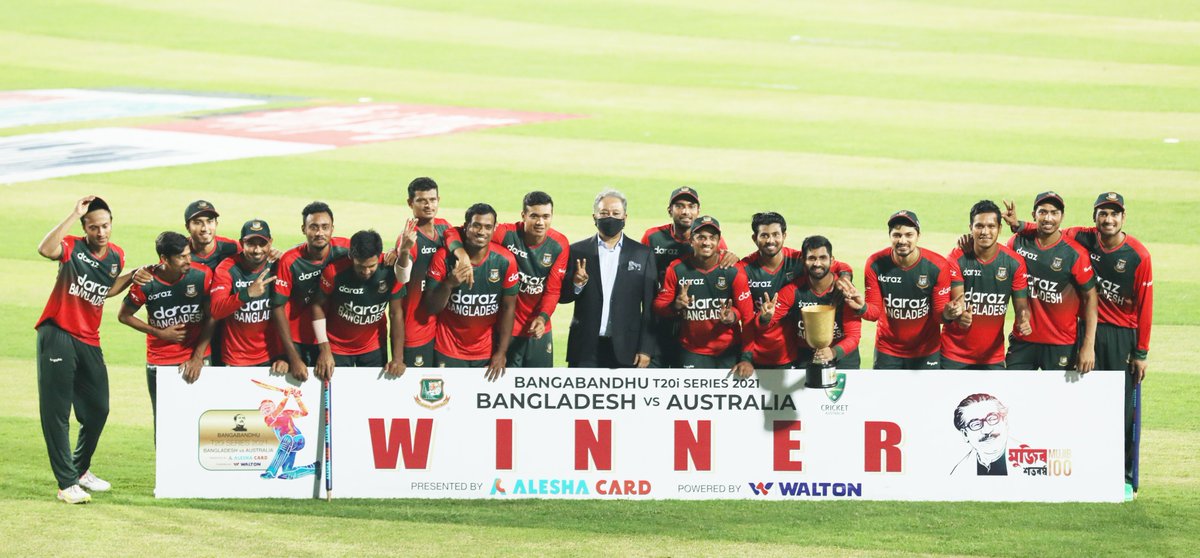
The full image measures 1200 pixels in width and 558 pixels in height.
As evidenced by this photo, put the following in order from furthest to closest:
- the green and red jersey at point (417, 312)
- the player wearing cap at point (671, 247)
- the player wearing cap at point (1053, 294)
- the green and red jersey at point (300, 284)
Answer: the player wearing cap at point (671, 247), the green and red jersey at point (417, 312), the player wearing cap at point (1053, 294), the green and red jersey at point (300, 284)

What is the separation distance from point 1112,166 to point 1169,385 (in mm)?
9632

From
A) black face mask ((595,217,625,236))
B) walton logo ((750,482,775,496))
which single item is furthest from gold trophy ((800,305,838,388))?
black face mask ((595,217,625,236))

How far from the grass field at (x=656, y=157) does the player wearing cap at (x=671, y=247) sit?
47.9 inches

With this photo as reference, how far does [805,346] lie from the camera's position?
10.2 metres

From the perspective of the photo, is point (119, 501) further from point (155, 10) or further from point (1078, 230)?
point (155, 10)

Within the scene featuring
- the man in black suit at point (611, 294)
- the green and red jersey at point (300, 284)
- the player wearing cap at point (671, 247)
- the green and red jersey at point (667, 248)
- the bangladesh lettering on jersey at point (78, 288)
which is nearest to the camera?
the bangladesh lettering on jersey at point (78, 288)

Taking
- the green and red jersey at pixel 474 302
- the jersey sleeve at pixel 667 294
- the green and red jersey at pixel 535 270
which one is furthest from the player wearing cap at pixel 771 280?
the green and red jersey at pixel 474 302

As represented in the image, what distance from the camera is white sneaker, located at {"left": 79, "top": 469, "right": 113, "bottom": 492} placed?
33.4 feet

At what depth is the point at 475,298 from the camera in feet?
33.9

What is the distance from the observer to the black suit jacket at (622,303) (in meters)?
10.6

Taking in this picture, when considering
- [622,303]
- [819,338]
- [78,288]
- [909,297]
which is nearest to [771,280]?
[819,338]

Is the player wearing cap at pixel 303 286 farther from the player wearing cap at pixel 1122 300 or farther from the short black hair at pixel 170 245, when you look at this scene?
the player wearing cap at pixel 1122 300

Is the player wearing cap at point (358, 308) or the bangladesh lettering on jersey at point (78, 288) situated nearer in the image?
the bangladesh lettering on jersey at point (78, 288)

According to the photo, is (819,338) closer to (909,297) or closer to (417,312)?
(909,297)
